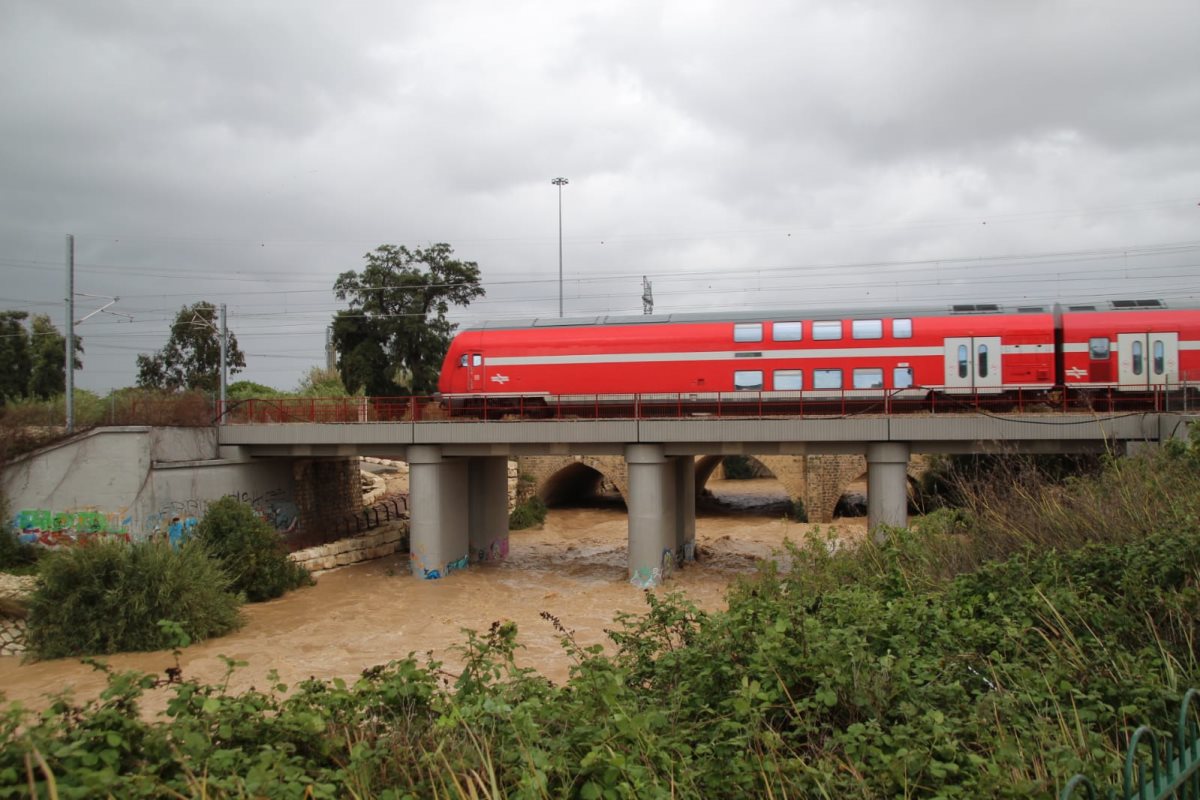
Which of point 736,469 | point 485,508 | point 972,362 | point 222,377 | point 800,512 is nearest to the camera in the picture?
point 972,362

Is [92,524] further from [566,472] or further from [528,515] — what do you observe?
[566,472]

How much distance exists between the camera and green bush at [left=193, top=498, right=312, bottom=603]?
826 inches

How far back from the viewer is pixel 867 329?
22.5m

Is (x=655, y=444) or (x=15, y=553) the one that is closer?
(x=15, y=553)

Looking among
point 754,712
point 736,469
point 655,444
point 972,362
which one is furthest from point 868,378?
point 736,469

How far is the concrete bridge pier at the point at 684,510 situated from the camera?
25156mm

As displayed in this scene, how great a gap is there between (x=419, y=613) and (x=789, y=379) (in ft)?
38.9

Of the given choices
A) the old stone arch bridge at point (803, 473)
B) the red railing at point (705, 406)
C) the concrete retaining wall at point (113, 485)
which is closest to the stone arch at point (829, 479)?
the old stone arch bridge at point (803, 473)

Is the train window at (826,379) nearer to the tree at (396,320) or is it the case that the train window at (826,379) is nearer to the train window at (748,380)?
the train window at (748,380)

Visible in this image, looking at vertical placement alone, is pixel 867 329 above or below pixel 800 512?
above

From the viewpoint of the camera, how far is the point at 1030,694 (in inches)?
200

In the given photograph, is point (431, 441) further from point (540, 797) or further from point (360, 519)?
point (540, 797)

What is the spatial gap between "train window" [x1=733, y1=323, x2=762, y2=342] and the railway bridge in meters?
3.31

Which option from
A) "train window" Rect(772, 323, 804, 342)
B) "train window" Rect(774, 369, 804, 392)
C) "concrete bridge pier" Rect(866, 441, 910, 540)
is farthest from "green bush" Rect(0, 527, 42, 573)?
"concrete bridge pier" Rect(866, 441, 910, 540)
